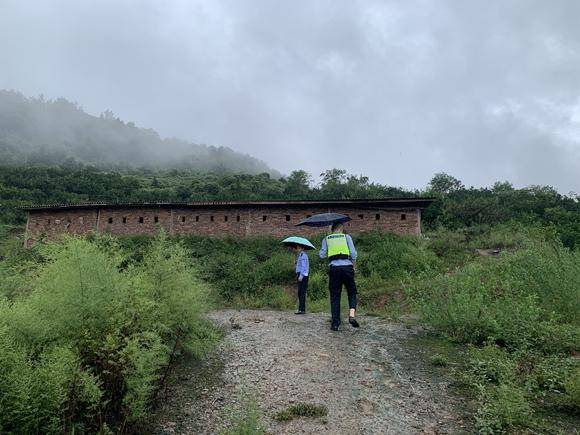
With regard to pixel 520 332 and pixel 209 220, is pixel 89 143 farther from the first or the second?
pixel 520 332

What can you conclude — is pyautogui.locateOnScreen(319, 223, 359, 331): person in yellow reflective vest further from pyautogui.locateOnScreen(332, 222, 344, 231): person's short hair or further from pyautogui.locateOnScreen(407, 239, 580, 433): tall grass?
pyautogui.locateOnScreen(407, 239, 580, 433): tall grass

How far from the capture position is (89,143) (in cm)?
9088

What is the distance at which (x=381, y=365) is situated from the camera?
562 centimetres

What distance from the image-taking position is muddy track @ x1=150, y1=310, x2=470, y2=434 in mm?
4125

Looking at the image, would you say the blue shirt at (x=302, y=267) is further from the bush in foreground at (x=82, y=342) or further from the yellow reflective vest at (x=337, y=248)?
the bush in foreground at (x=82, y=342)

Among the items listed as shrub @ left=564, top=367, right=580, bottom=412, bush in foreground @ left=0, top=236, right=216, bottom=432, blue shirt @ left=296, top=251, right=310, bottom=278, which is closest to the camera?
bush in foreground @ left=0, top=236, right=216, bottom=432

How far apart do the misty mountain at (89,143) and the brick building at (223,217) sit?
4992cm

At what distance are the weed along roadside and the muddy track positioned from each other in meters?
0.02

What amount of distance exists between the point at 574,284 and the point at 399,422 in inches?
168

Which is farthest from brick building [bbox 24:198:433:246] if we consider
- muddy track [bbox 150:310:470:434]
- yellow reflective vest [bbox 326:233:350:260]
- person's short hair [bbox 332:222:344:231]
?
muddy track [bbox 150:310:470:434]

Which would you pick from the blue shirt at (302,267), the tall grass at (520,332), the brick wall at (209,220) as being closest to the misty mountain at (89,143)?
the brick wall at (209,220)

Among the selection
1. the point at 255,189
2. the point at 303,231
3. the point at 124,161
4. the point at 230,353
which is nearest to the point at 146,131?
the point at 124,161

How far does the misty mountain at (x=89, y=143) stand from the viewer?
77.8 m

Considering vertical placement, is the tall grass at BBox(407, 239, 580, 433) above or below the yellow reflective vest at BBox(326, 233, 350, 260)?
below
